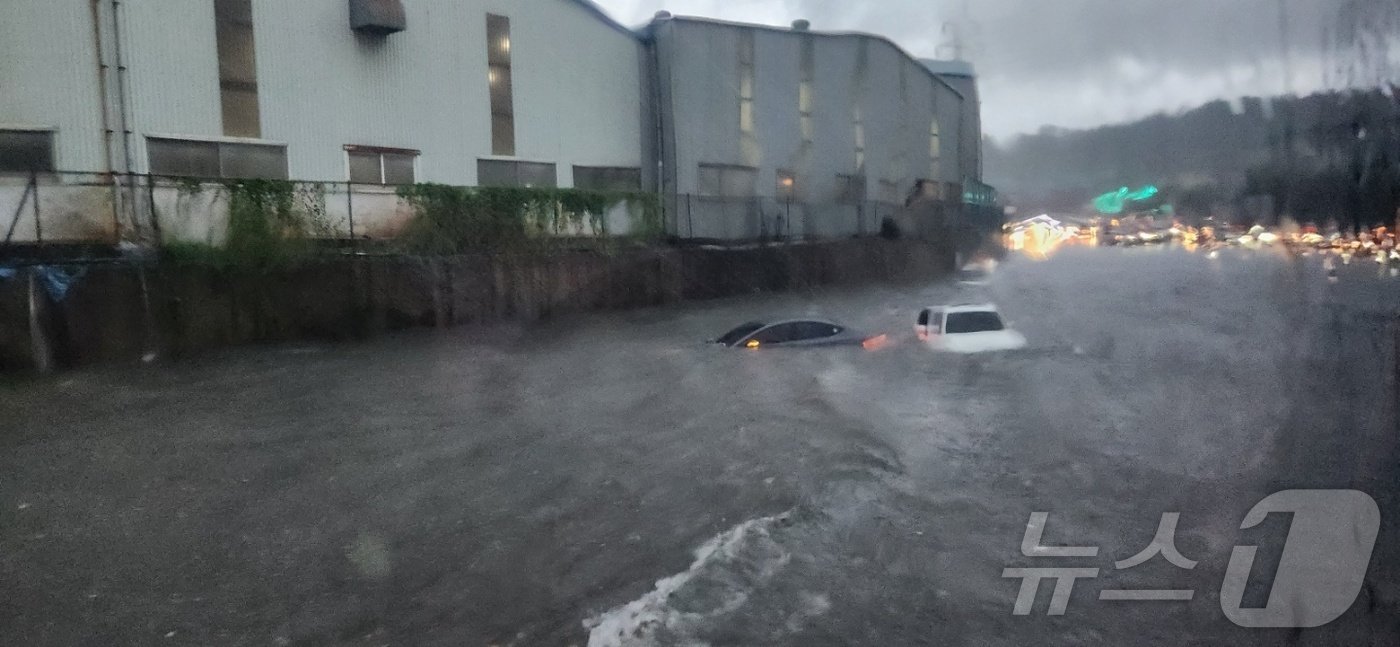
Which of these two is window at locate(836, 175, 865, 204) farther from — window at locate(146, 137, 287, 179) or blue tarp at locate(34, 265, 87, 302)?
blue tarp at locate(34, 265, 87, 302)

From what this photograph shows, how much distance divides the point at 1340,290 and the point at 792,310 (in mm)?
22978

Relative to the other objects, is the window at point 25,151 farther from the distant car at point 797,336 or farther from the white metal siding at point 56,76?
the distant car at point 797,336

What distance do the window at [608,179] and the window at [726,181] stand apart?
102 inches

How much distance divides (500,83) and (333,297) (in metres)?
9.17

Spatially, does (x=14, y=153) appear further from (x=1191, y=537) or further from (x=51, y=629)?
(x=1191, y=537)

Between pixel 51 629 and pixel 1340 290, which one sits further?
pixel 1340 290

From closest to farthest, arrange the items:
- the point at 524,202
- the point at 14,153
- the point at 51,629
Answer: the point at 51,629 < the point at 14,153 < the point at 524,202

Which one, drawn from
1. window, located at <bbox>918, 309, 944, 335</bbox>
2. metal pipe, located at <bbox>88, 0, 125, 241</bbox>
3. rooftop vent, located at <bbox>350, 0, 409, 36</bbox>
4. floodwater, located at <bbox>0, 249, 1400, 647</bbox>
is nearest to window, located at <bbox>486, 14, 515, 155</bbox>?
rooftop vent, located at <bbox>350, 0, 409, 36</bbox>

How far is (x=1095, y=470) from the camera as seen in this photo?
10336 mm

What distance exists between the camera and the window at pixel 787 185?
35500mm

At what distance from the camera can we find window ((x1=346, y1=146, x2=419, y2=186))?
2330 cm

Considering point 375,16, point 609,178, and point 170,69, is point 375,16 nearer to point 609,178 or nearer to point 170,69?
point 170,69

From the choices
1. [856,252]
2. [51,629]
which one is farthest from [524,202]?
[51,629]

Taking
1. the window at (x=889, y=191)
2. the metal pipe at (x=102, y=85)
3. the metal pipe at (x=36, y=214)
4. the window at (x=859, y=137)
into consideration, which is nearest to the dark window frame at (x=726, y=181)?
the window at (x=859, y=137)
